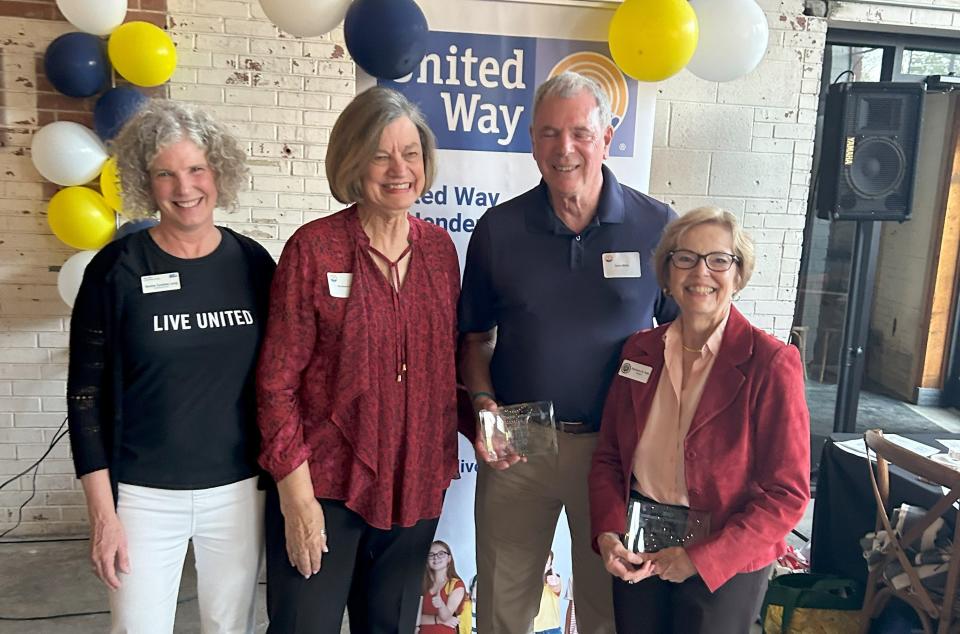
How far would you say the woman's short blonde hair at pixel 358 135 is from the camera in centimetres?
148

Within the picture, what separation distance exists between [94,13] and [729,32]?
245cm

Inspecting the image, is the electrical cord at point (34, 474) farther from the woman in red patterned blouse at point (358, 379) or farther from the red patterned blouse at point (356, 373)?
the red patterned blouse at point (356, 373)

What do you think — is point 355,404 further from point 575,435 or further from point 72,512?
point 72,512

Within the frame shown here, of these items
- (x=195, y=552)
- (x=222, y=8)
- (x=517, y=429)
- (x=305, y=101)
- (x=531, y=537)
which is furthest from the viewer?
(x=305, y=101)

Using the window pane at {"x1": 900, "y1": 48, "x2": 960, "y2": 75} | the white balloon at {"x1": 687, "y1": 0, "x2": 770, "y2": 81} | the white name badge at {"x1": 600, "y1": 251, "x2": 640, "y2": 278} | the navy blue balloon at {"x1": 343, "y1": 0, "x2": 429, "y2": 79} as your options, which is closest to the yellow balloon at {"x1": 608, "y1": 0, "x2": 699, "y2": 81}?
the white balloon at {"x1": 687, "y1": 0, "x2": 770, "y2": 81}

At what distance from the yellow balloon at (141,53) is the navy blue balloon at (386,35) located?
116 centimetres

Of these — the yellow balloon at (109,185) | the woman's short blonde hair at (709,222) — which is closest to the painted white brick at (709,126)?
the woman's short blonde hair at (709,222)

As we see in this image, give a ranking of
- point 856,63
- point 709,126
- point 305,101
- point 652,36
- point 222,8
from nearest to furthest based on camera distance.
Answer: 1. point 652,36
2. point 222,8
3. point 305,101
4. point 709,126
5. point 856,63

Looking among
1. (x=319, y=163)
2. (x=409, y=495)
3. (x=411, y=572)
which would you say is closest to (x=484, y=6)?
(x=319, y=163)

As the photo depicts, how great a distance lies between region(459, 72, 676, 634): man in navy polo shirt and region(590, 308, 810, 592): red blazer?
0.96 ft

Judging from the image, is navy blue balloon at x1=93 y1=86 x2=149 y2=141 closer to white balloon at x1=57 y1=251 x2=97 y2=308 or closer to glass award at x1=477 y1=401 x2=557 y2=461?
white balloon at x1=57 y1=251 x2=97 y2=308

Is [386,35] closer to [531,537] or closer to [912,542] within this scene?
[531,537]

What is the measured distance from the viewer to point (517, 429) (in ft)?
5.55

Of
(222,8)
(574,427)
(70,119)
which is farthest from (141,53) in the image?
(574,427)
